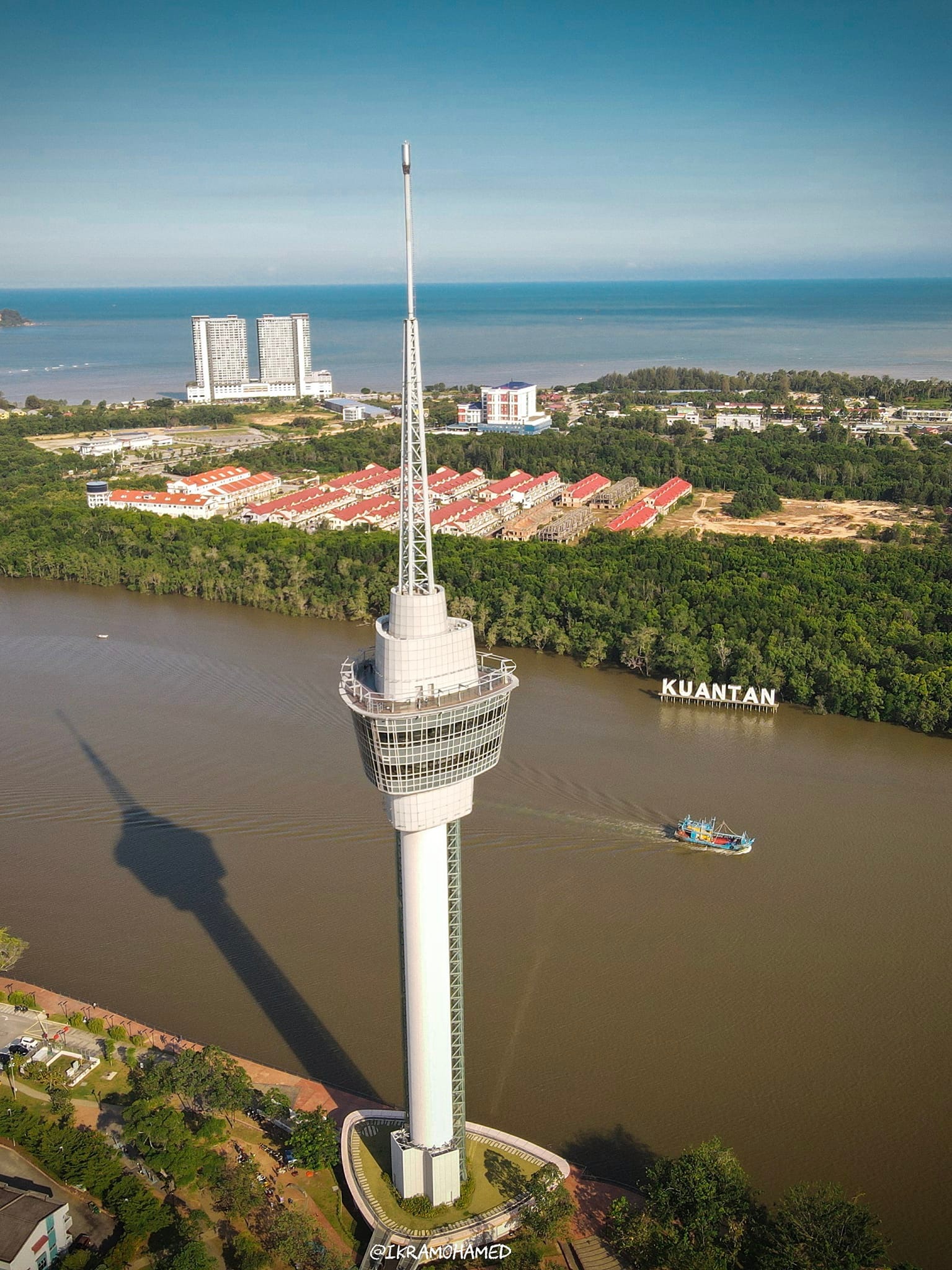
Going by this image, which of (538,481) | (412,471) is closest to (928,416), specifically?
(538,481)

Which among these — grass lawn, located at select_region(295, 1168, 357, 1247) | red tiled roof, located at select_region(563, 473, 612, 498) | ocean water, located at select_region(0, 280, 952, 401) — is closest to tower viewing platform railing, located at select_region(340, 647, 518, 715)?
grass lawn, located at select_region(295, 1168, 357, 1247)

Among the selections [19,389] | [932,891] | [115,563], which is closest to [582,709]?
[932,891]

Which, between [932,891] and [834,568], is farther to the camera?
[834,568]

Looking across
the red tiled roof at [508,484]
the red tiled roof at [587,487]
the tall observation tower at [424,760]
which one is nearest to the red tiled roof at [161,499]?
the red tiled roof at [508,484]

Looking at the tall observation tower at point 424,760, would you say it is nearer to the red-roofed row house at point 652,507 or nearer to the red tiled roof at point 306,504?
the red-roofed row house at point 652,507

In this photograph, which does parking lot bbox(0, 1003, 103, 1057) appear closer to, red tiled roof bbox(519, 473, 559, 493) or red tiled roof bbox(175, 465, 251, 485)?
red tiled roof bbox(175, 465, 251, 485)

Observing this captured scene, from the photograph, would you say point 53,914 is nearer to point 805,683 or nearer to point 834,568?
point 805,683

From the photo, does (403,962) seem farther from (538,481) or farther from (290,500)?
(538,481)
